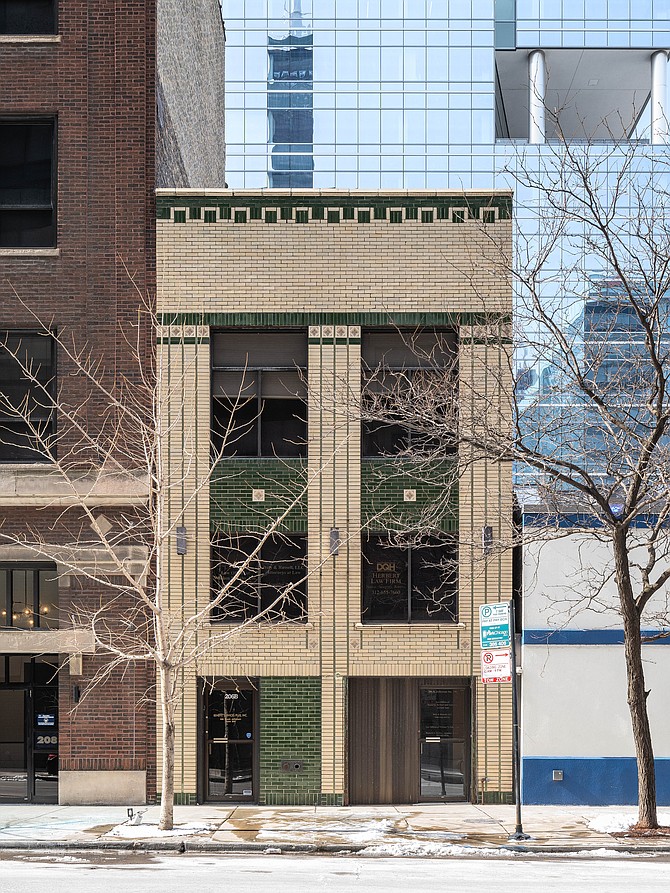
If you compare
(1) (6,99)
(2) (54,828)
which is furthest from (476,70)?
(2) (54,828)

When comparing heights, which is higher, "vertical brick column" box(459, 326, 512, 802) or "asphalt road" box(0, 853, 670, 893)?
"vertical brick column" box(459, 326, 512, 802)

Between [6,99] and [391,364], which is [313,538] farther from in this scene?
[6,99]

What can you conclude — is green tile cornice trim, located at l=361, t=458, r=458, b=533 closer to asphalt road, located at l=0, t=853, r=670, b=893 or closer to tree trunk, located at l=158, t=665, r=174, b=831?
tree trunk, located at l=158, t=665, r=174, b=831

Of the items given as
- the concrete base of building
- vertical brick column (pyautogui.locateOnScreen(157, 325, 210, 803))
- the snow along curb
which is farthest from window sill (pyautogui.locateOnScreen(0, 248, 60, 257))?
the snow along curb

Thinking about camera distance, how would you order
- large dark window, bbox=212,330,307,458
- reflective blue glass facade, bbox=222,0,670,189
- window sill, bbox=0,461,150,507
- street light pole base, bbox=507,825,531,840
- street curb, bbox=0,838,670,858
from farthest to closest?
1. reflective blue glass facade, bbox=222,0,670,189
2. large dark window, bbox=212,330,307,458
3. window sill, bbox=0,461,150,507
4. street light pole base, bbox=507,825,531,840
5. street curb, bbox=0,838,670,858

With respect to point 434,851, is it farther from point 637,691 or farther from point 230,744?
point 230,744

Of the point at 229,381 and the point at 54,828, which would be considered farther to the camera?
the point at 229,381

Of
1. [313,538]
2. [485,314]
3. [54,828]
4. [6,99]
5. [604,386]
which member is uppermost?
[6,99]

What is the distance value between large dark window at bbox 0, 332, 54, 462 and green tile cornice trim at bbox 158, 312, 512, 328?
2.32 meters

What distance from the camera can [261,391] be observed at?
65.2 ft

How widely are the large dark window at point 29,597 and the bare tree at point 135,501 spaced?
42 centimetres

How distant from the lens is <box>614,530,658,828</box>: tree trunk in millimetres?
15984

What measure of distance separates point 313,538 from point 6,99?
9.84m

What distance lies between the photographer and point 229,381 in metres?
19.9
